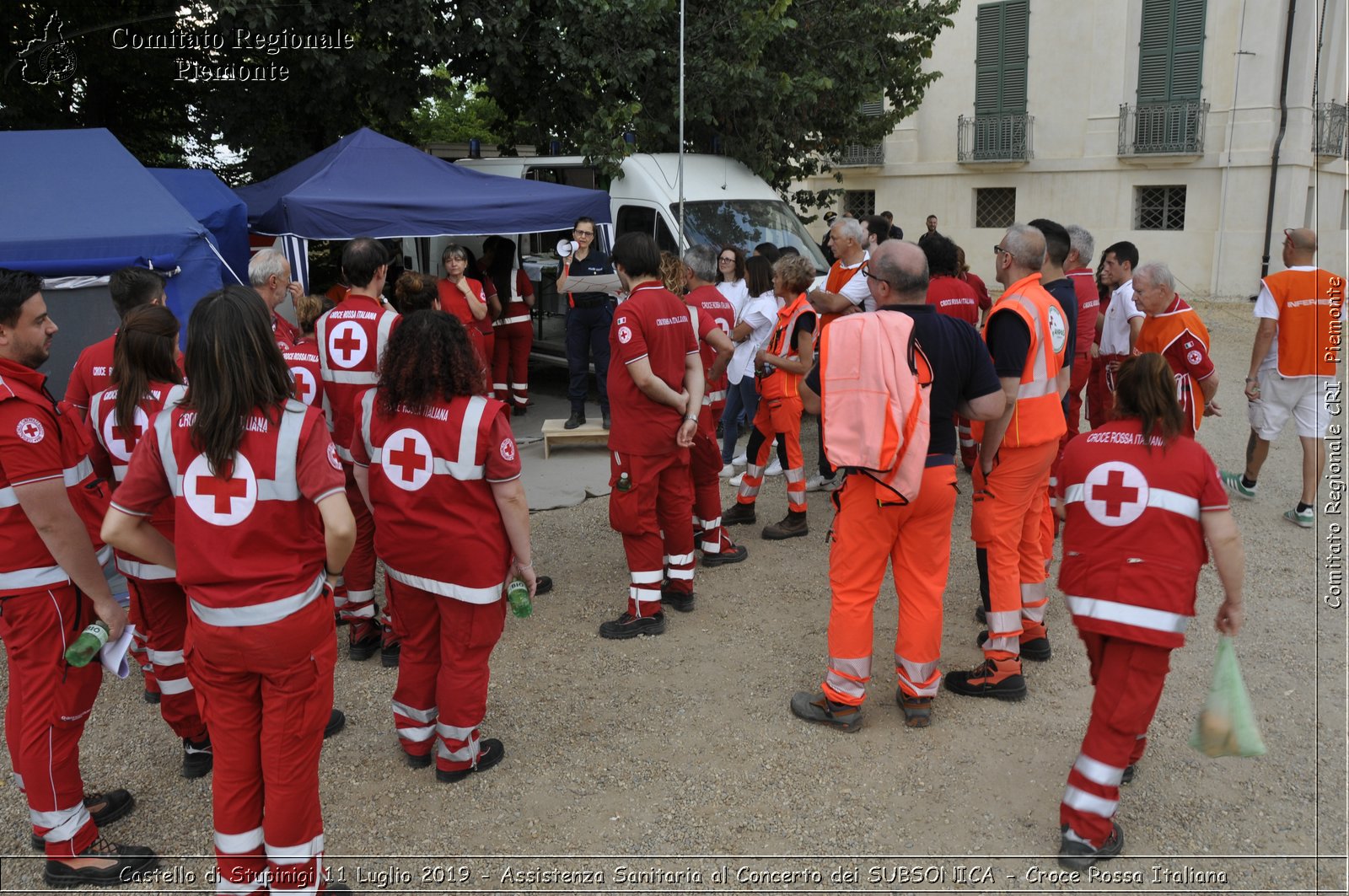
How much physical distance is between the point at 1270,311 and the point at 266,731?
258 inches

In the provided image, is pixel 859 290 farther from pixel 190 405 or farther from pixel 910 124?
pixel 910 124

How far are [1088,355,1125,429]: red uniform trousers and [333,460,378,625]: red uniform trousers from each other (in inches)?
197

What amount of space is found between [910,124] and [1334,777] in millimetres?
20932

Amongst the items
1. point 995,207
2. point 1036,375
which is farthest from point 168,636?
point 995,207

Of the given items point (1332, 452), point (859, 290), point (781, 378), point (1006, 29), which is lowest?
point (1332, 452)

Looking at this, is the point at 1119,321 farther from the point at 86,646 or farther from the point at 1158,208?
the point at 1158,208

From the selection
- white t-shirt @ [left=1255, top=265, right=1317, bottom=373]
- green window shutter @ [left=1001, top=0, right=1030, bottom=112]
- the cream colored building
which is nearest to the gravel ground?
white t-shirt @ [left=1255, top=265, right=1317, bottom=373]

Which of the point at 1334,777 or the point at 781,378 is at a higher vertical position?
the point at 781,378

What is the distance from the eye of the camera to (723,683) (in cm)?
452

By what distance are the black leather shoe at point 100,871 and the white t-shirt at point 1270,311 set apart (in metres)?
6.85

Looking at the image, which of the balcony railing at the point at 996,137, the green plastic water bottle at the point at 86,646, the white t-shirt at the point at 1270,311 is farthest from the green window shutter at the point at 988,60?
the green plastic water bottle at the point at 86,646

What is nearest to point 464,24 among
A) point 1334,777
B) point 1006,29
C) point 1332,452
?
point 1332,452

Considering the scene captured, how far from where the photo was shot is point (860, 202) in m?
23.9

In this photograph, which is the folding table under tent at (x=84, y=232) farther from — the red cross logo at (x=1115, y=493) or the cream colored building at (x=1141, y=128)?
the cream colored building at (x=1141, y=128)
